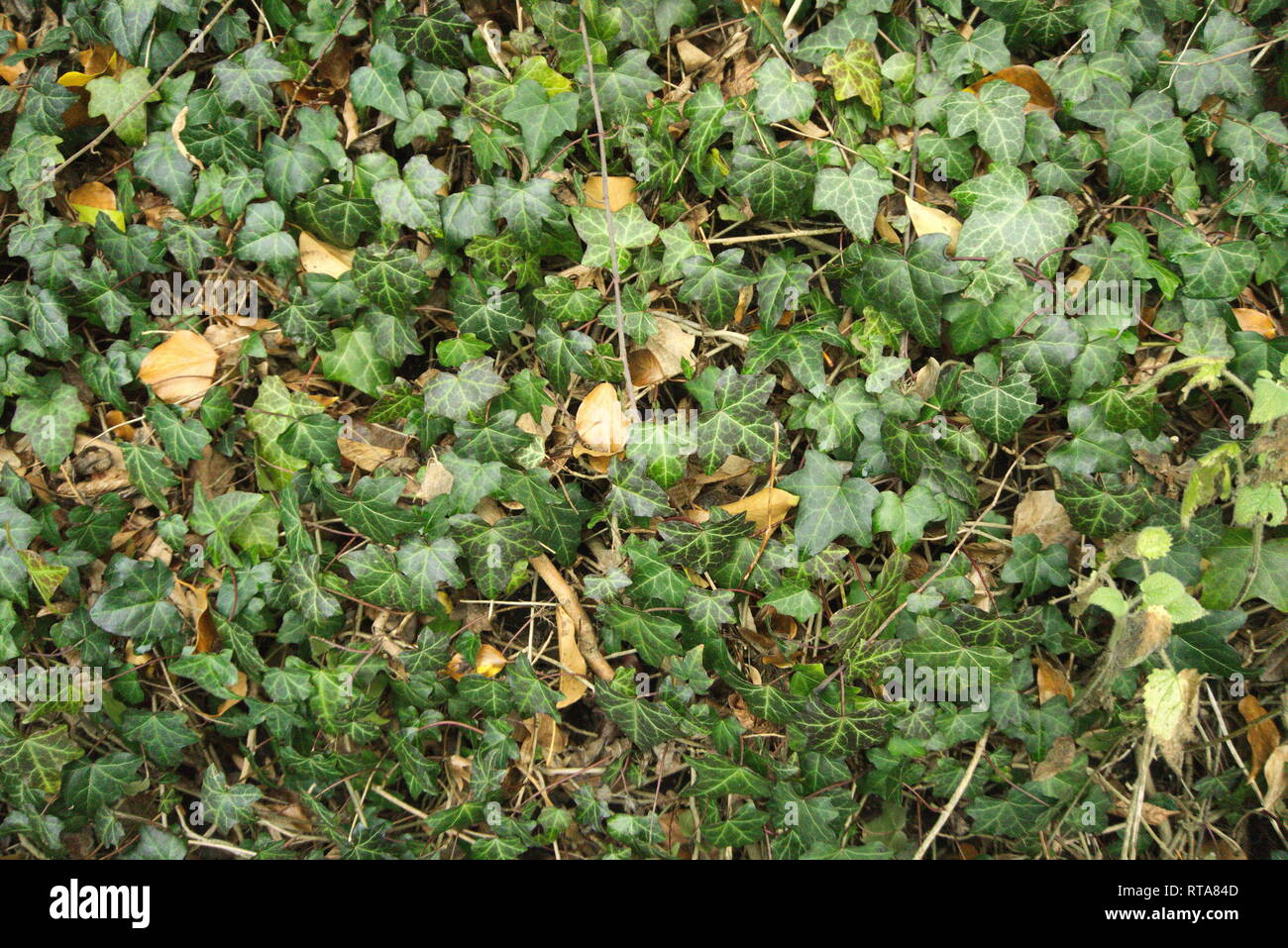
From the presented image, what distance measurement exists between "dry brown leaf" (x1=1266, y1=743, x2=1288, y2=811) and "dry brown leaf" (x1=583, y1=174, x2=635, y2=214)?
73.9 inches

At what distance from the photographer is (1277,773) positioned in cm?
189

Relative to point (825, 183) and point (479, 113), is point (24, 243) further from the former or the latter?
point (825, 183)

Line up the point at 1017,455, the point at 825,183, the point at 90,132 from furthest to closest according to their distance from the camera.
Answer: the point at 90,132, the point at 1017,455, the point at 825,183

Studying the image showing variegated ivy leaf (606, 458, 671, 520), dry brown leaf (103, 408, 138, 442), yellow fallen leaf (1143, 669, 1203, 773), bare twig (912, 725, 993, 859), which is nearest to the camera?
yellow fallen leaf (1143, 669, 1203, 773)

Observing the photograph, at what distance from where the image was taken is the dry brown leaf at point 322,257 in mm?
1979

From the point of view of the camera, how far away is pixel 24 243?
204 centimetres

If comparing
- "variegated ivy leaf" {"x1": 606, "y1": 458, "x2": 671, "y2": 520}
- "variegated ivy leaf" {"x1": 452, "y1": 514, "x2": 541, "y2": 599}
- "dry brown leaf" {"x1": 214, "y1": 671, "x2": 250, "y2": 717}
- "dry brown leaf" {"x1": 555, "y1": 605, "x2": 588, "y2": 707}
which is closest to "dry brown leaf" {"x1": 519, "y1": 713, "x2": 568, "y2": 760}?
"dry brown leaf" {"x1": 555, "y1": 605, "x2": 588, "y2": 707}

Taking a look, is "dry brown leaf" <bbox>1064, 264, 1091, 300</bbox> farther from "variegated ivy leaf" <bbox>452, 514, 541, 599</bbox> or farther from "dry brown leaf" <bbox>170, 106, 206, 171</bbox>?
"dry brown leaf" <bbox>170, 106, 206, 171</bbox>

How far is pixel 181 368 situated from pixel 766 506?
1397 mm

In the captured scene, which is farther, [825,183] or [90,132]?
[90,132]

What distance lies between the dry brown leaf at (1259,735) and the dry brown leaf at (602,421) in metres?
1.58

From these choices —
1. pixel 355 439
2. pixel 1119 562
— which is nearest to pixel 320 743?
pixel 355 439

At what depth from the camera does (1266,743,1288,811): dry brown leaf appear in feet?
6.20

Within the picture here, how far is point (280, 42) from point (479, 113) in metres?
0.51
